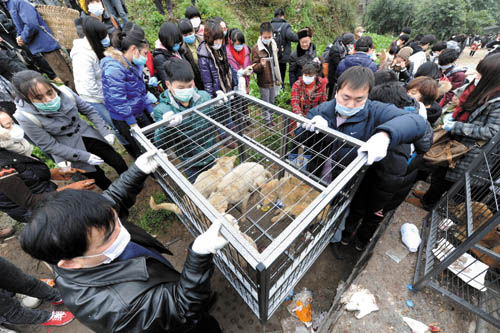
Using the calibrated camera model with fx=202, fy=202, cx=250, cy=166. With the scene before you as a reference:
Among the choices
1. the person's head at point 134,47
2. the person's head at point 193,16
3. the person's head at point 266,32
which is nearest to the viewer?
the person's head at point 134,47

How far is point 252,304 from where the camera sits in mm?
1464

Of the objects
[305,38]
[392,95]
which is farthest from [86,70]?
[305,38]

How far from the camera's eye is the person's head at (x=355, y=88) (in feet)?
5.81

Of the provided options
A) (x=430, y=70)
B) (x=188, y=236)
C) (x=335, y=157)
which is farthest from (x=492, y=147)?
(x=188, y=236)

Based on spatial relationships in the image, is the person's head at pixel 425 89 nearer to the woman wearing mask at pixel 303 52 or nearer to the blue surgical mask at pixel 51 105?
the woman wearing mask at pixel 303 52

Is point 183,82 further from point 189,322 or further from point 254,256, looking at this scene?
point 189,322

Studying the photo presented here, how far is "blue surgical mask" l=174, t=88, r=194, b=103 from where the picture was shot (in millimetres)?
2336

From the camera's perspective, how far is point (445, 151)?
101 inches

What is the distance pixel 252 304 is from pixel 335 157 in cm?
149

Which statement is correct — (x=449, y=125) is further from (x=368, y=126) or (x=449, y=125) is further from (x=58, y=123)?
(x=58, y=123)

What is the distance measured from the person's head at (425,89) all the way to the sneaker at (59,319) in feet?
15.6

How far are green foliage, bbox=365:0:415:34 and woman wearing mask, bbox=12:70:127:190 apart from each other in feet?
112

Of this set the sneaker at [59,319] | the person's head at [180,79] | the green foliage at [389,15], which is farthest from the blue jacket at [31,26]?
the green foliage at [389,15]

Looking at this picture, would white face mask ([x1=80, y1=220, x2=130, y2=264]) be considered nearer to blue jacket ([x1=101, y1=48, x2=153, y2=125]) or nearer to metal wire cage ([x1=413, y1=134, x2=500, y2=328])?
blue jacket ([x1=101, y1=48, x2=153, y2=125])
